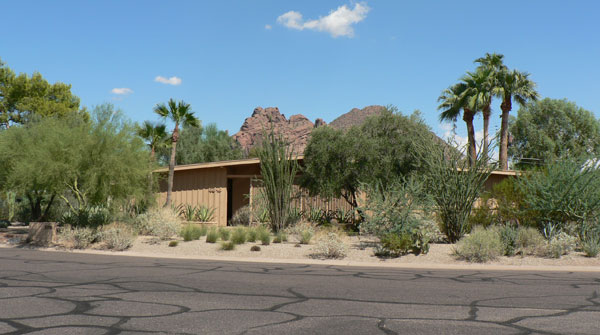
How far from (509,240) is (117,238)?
13.5 meters

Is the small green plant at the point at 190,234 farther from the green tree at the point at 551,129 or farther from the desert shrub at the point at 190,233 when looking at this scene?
the green tree at the point at 551,129

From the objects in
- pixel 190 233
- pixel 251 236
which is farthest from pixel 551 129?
pixel 190 233

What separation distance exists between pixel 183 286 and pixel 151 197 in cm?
1551

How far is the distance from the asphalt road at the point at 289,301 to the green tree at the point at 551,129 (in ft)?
127

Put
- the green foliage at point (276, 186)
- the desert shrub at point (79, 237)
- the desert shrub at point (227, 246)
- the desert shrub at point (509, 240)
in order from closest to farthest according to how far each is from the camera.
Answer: the desert shrub at point (509, 240), the desert shrub at point (227, 246), the desert shrub at point (79, 237), the green foliage at point (276, 186)

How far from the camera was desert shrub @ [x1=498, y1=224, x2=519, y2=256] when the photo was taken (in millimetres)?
15922

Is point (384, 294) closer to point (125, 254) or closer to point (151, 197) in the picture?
point (125, 254)

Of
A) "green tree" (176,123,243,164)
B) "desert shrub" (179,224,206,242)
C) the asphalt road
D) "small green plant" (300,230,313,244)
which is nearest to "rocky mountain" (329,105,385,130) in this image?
"green tree" (176,123,243,164)

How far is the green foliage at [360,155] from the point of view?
22.3 metres

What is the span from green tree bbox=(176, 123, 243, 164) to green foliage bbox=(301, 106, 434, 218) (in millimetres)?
27713

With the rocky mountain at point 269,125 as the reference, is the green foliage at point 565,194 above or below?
below

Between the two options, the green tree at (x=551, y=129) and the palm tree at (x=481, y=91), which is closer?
the palm tree at (x=481, y=91)

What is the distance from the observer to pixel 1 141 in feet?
82.0

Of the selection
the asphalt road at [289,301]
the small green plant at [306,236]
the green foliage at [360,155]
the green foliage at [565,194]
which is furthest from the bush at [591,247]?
the small green plant at [306,236]
